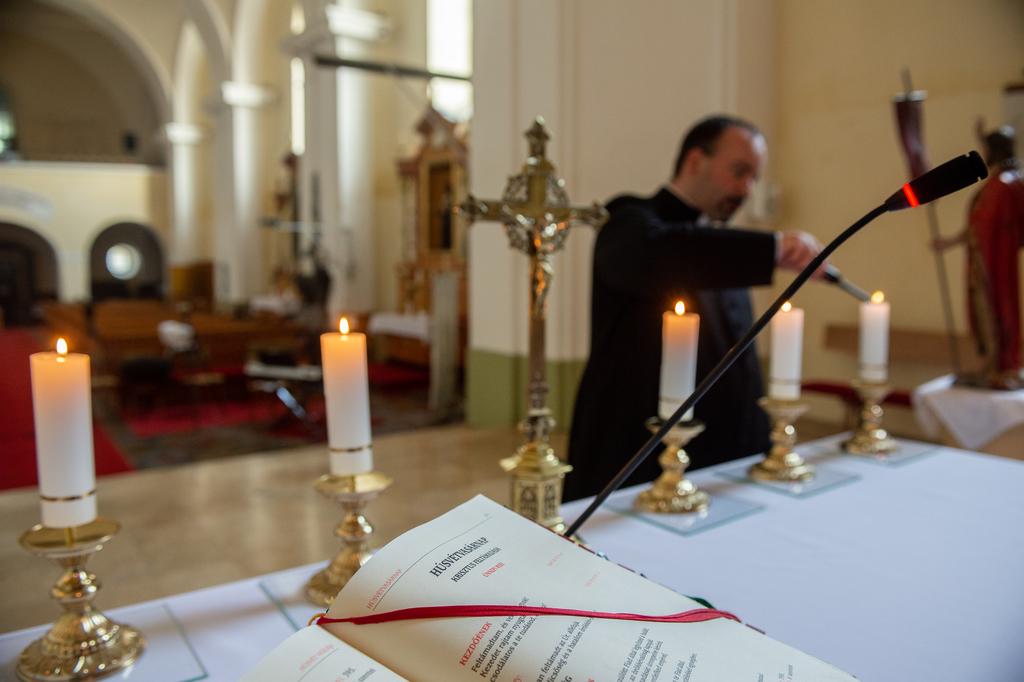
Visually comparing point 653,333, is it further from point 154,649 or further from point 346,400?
point 154,649

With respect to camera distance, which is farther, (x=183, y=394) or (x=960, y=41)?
(x=183, y=394)

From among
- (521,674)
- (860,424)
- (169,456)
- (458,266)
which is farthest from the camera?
(458,266)

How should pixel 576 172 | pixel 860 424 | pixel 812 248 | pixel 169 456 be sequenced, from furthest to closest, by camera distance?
pixel 169 456 < pixel 576 172 < pixel 860 424 < pixel 812 248

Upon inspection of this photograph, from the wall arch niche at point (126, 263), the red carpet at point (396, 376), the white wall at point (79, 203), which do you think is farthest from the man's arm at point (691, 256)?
the wall arch niche at point (126, 263)

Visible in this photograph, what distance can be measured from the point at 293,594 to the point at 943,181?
3.22 ft

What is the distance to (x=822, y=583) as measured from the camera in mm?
1109

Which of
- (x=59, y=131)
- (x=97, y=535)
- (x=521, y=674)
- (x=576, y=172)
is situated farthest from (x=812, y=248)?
(x=59, y=131)

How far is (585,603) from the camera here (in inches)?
28.3

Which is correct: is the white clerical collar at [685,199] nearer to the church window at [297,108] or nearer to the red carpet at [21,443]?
the red carpet at [21,443]

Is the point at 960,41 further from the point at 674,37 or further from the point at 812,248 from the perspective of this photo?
the point at 812,248

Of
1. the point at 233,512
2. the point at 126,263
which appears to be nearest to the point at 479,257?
the point at 233,512

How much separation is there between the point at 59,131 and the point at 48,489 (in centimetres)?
2400

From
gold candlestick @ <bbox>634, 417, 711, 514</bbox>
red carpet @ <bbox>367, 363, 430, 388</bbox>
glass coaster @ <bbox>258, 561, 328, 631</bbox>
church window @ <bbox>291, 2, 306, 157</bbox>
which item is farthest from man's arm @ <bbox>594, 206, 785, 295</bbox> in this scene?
A: church window @ <bbox>291, 2, 306, 157</bbox>

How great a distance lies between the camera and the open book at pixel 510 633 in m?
0.65
